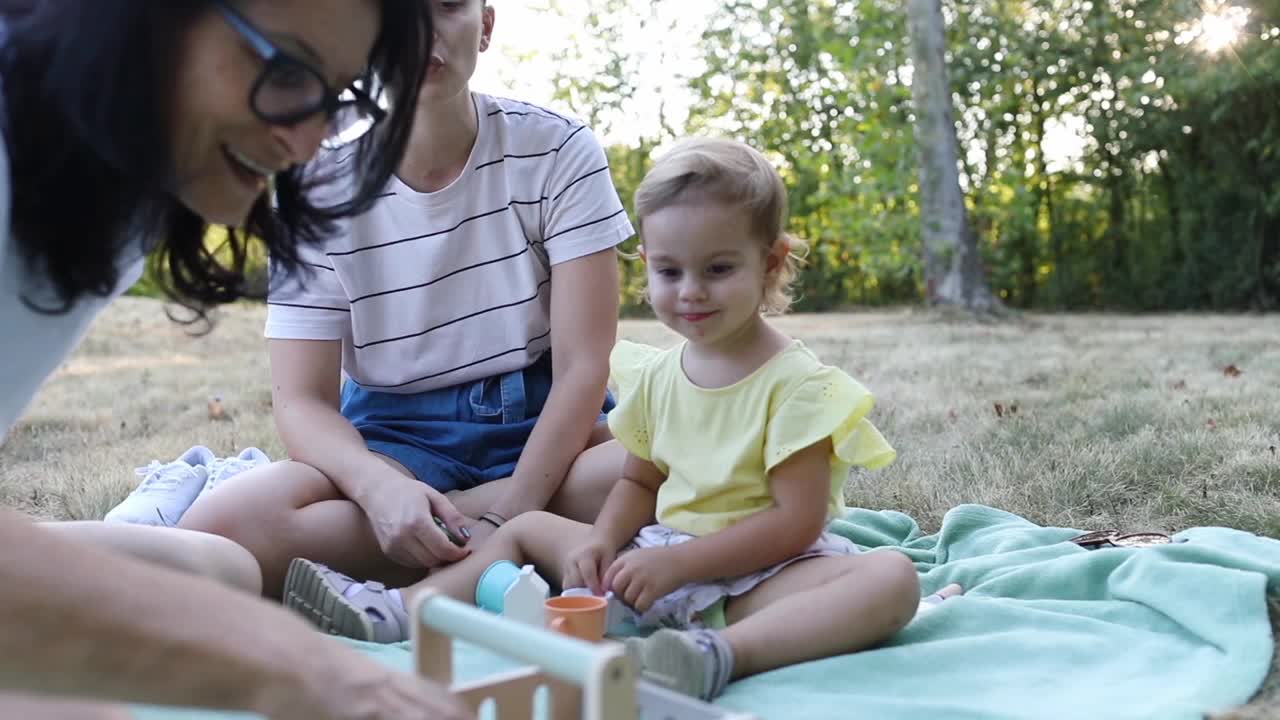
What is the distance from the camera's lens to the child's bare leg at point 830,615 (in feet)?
6.08

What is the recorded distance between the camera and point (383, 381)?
2582 millimetres

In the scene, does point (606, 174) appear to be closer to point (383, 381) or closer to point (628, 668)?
point (383, 381)

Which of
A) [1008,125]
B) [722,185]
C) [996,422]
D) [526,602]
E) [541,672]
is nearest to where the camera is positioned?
[541,672]

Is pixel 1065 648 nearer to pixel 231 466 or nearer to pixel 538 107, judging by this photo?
pixel 538 107

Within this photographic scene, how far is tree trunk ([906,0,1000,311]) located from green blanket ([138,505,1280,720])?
7554 mm

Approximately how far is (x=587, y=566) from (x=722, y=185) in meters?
0.72

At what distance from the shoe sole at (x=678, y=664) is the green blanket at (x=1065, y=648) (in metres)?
0.07

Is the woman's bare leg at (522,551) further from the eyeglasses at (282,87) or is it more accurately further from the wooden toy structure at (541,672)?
the eyeglasses at (282,87)

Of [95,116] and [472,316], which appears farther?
[472,316]

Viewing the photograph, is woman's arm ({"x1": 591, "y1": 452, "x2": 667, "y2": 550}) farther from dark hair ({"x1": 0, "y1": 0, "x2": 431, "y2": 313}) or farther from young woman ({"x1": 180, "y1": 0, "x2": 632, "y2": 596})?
dark hair ({"x1": 0, "y1": 0, "x2": 431, "y2": 313})

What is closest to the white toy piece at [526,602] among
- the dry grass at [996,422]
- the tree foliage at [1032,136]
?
the dry grass at [996,422]

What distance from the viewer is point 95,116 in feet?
3.71

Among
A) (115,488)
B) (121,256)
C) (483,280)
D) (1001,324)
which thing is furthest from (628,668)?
(1001,324)

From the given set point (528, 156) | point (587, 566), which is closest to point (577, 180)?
point (528, 156)
